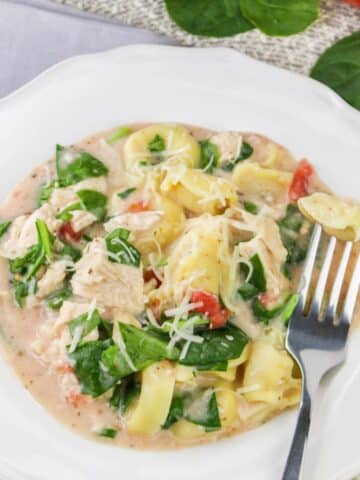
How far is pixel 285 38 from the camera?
15.5 ft

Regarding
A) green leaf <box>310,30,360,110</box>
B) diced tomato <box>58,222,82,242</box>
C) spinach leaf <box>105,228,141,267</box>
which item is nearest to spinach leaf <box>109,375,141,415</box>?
spinach leaf <box>105,228,141,267</box>

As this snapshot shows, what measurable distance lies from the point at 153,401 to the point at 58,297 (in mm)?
671

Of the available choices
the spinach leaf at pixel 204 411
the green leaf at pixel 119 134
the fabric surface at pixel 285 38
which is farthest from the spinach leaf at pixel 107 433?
the fabric surface at pixel 285 38

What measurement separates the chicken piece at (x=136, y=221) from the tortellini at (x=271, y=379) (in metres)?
0.75

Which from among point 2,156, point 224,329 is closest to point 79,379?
point 224,329

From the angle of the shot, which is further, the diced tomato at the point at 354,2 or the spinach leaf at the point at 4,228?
the diced tomato at the point at 354,2

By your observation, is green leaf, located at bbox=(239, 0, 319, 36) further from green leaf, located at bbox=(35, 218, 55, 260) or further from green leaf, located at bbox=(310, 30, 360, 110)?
green leaf, located at bbox=(35, 218, 55, 260)

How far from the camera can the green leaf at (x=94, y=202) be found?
403 centimetres

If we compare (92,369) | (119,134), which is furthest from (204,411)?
(119,134)

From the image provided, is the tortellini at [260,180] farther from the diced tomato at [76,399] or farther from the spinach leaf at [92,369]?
the diced tomato at [76,399]

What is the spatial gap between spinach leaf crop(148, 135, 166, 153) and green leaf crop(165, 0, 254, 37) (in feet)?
2.35

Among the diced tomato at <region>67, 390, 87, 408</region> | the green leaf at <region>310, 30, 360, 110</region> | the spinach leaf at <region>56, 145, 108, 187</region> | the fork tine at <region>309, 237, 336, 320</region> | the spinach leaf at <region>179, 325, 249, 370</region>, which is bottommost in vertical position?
the diced tomato at <region>67, 390, 87, 408</region>

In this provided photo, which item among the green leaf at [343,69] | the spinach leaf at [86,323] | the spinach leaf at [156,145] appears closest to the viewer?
the spinach leaf at [86,323]

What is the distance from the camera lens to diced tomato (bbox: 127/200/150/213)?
13.1 ft
